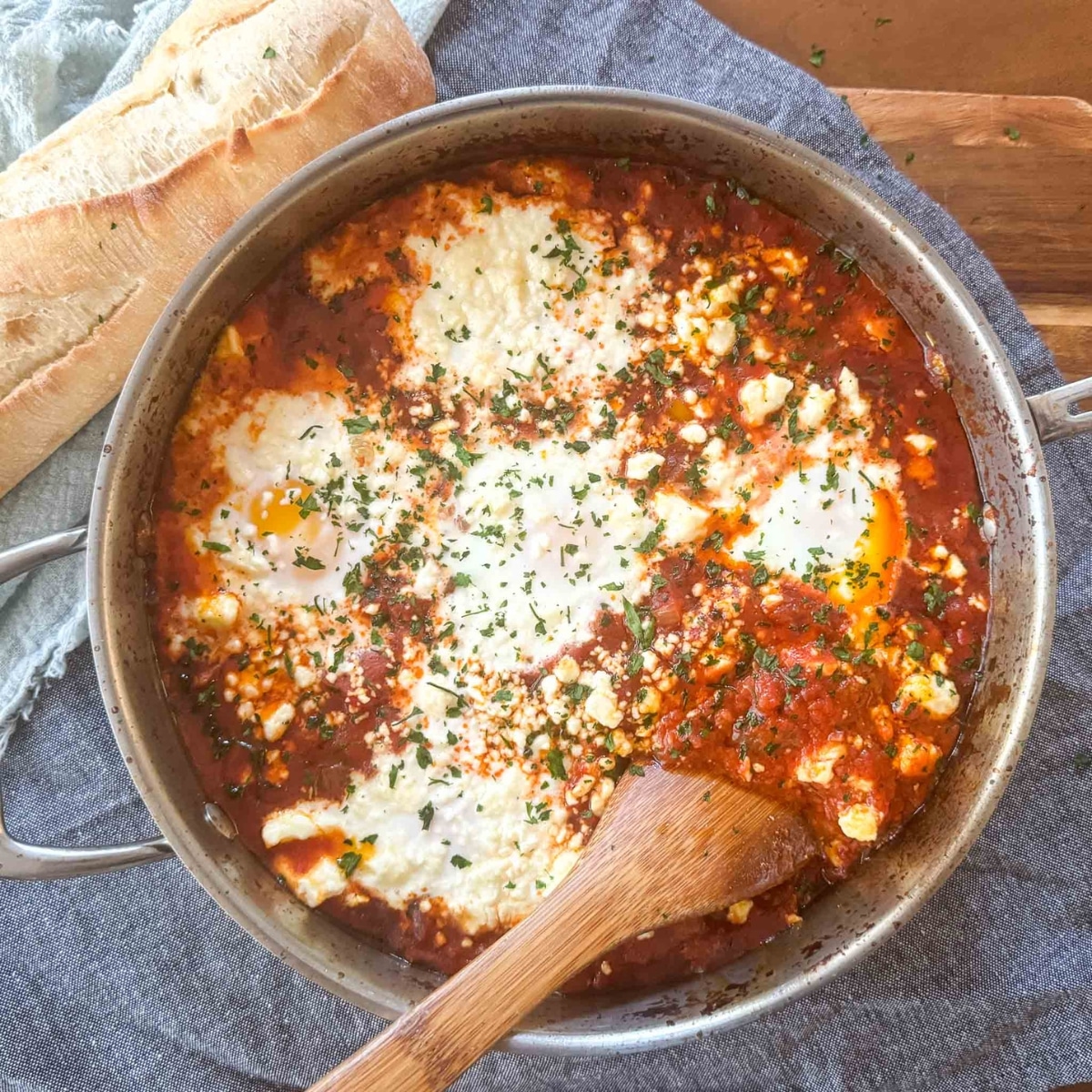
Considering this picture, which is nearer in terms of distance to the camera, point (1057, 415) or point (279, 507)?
point (1057, 415)

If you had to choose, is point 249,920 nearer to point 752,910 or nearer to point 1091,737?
point 752,910

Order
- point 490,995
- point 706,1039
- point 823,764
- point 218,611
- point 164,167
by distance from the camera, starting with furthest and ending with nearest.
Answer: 1. point 706,1039
2. point 164,167
3. point 218,611
4. point 823,764
5. point 490,995

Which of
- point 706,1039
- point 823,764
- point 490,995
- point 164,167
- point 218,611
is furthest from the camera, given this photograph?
point 706,1039

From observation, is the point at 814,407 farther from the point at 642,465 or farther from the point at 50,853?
the point at 50,853

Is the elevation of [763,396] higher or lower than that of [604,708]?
higher

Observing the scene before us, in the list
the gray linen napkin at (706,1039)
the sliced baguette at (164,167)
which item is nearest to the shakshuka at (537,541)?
the sliced baguette at (164,167)

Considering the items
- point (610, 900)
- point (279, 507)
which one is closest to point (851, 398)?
point (610, 900)

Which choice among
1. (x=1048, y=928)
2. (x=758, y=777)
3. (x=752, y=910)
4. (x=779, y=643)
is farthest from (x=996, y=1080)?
(x=779, y=643)
